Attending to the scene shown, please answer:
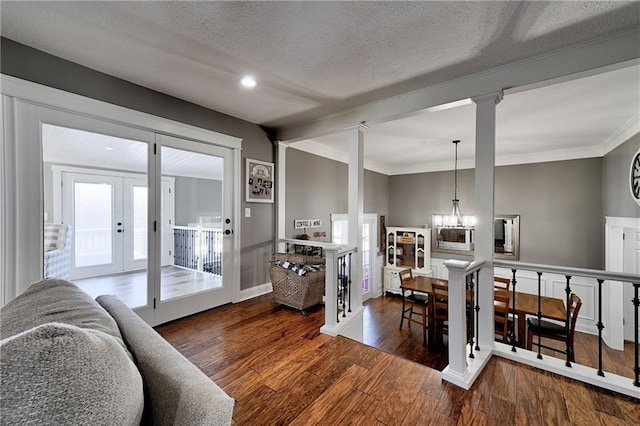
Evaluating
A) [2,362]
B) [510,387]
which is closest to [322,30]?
[2,362]

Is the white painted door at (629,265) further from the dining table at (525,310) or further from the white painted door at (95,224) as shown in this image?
the white painted door at (95,224)

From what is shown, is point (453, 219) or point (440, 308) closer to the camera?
point (440, 308)

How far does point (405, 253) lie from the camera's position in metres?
6.41

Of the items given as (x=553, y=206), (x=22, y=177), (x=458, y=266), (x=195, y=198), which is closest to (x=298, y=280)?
(x=195, y=198)

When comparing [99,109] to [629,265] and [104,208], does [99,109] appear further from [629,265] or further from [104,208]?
[629,265]

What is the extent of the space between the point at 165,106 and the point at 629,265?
6.13 metres

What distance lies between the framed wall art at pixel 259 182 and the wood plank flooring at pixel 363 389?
179 centimetres

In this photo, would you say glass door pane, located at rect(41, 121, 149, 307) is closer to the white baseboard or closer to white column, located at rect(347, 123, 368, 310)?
the white baseboard

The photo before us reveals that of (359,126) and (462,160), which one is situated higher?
(462,160)

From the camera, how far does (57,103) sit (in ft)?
6.96

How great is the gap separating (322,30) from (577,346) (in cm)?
555

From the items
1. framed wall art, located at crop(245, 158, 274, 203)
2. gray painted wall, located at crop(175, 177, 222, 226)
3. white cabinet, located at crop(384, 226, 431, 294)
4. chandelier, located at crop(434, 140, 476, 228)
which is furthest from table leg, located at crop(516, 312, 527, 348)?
gray painted wall, located at crop(175, 177, 222, 226)

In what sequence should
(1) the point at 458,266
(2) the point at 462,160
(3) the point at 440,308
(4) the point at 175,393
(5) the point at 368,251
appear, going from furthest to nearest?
(5) the point at 368,251 → (2) the point at 462,160 → (3) the point at 440,308 → (1) the point at 458,266 → (4) the point at 175,393

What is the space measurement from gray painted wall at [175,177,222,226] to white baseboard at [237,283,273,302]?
110cm
